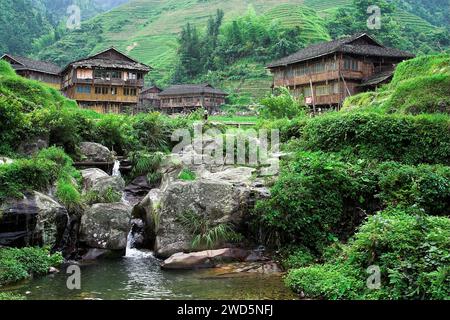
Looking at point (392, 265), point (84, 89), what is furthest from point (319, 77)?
point (392, 265)

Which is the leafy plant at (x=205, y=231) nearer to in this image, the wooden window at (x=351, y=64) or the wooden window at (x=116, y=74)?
the wooden window at (x=351, y=64)

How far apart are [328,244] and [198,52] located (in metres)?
88.6

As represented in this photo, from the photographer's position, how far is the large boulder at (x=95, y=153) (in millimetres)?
24219

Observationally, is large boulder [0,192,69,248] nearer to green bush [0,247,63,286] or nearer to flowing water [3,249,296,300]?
green bush [0,247,63,286]

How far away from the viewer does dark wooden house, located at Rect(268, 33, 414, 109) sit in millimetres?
45844

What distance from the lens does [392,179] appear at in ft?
51.4

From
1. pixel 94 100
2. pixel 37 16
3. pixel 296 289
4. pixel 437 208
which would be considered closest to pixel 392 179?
pixel 437 208

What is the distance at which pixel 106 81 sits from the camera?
5547 centimetres

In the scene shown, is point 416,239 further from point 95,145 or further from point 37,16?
point 37,16

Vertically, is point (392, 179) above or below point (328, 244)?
above

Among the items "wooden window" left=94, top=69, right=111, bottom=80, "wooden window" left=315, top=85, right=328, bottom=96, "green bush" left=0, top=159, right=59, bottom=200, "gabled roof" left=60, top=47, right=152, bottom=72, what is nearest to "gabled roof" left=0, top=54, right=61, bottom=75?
"gabled roof" left=60, top=47, right=152, bottom=72

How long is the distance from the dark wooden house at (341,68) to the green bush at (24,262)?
36.7 m

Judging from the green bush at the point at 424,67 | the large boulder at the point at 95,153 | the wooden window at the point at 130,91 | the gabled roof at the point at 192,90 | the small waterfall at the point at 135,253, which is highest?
the gabled roof at the point at 192,90

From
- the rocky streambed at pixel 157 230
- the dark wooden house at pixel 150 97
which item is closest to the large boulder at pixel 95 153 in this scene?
the rocky streambed at pixel 157 230
